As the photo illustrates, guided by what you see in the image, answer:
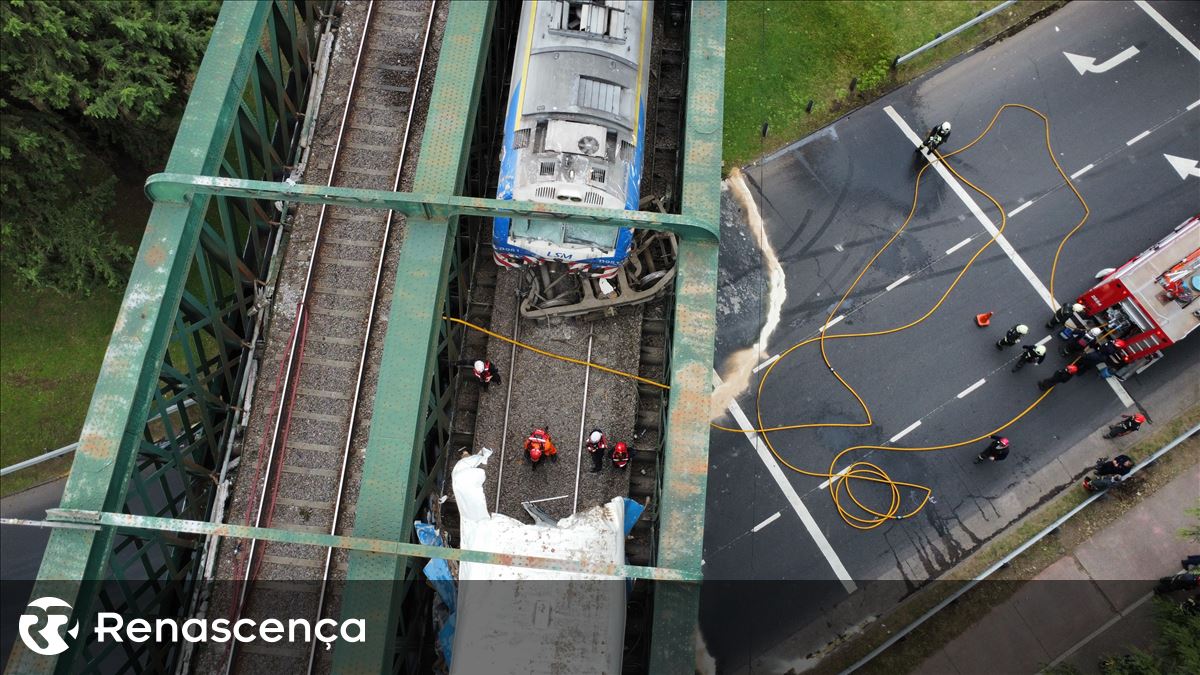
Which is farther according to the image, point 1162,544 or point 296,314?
point 1162,544

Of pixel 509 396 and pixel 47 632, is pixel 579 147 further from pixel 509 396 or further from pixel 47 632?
pixel 47 632

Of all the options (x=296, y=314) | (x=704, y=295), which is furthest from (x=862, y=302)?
(x=296, y=314)

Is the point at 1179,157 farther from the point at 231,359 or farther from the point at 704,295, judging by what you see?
the point at 231,359

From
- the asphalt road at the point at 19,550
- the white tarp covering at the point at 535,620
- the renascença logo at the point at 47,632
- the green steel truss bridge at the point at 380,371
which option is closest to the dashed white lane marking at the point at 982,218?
the green steel truss bridge at the point at 380,371

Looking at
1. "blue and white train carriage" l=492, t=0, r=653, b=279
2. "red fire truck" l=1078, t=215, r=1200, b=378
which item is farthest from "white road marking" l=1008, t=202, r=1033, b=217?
"blue and white train carriage" l=492, t=0, r=653, b=279

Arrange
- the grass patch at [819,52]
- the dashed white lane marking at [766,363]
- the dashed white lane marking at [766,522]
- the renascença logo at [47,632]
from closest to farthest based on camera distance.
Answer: the renascença logo at [47,632] → the dashed white lane marking at [766,522] → the dashed white lane marking at [766,363] → the grass patch at [819,52]

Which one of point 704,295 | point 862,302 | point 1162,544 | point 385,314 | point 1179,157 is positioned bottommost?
point 1162,544

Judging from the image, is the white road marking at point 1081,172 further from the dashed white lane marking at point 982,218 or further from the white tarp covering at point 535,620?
the white tarp covering at point 535,620
